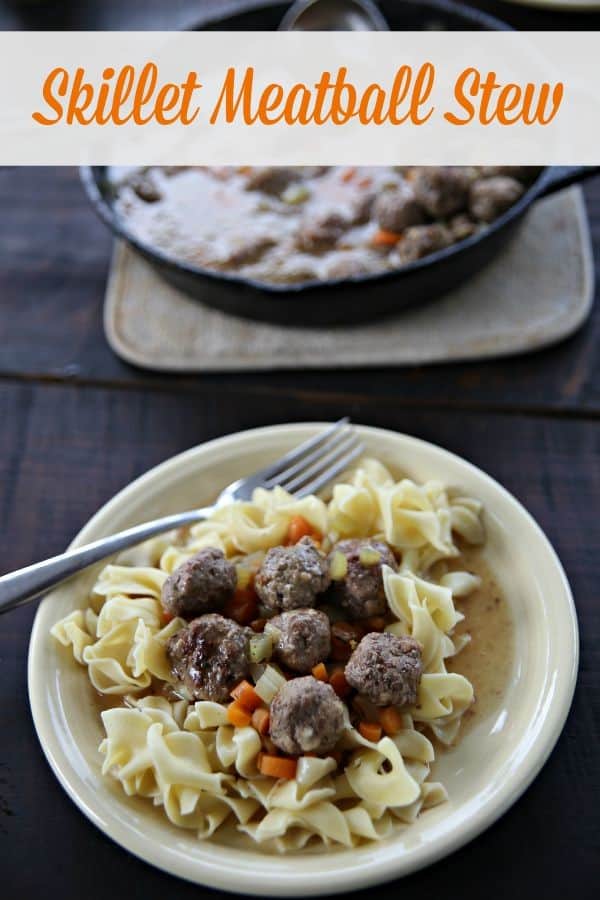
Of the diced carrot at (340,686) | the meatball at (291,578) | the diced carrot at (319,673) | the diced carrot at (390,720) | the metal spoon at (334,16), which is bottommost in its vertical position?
the diced carrot at (390,720)

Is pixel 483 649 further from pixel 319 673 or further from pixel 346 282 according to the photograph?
pixel 346 282

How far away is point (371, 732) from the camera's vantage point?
262 cm

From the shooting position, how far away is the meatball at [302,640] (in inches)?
105

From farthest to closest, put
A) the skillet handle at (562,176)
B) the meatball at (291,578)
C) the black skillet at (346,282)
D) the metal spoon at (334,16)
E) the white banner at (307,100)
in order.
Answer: the metal spoon at (334,16), the white banner at (307,100), the skillet handle at (562,176), the black skillet at (346,282), the meatball at (291,578)

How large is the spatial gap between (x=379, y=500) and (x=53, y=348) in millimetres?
1774

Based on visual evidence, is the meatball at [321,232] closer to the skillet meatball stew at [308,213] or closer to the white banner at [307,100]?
the skillet meatball stew at [308,213]

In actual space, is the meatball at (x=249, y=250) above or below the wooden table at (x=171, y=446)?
above

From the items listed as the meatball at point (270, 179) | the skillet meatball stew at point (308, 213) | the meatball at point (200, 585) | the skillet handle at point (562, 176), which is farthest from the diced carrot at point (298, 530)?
the meatball at point (270, 179)

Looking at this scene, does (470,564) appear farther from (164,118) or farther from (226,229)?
(164,118)

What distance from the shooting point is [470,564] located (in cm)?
316

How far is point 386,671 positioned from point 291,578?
0.39 m

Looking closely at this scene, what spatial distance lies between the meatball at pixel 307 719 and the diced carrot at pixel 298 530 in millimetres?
621

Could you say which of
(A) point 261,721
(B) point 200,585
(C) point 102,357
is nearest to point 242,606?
(B) point 200,585

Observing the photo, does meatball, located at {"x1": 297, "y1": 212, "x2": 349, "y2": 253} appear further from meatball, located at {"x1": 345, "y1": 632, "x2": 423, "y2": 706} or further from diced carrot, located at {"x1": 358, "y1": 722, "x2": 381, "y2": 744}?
diced carrot, located at {"x1": 358, "y1": 722, "x2": 381, "y2": 744}
